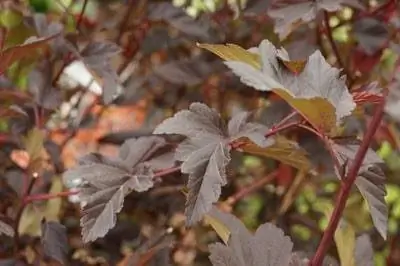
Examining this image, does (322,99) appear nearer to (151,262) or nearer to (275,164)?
(151,262)

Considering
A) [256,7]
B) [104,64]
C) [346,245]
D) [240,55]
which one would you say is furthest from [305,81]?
[256,7]

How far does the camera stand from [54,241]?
0.84 m

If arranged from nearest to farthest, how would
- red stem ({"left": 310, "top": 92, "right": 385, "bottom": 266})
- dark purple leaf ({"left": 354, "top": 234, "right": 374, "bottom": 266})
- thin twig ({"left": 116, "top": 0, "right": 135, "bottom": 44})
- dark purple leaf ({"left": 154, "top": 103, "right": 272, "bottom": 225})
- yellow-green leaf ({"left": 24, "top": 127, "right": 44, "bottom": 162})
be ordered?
red stem ({"left": 310, "top": 92, "right": 385, "bottom": 266}) → dark purple leaf ({"left": 154, "top": 103, "right": 272, "bottom": 225}) → dark purple leaf ({"left": 354, "top": 234, "right": 374, "bottom": 266}) → yellow-green leaf ({"left": 24, "top": 127, "right": 44, "bottom": 162}) → thin twig ({"left": 116, "top": 0, "right": 135, "bottom": 44})

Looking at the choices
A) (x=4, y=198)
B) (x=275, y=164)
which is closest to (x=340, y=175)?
(x=4, y=198)

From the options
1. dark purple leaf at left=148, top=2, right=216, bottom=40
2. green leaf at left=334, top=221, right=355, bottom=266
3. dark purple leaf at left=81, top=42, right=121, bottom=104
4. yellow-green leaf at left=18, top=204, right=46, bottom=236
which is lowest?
yellow-green leaf at left=18, top=204, right=46, bottom=236

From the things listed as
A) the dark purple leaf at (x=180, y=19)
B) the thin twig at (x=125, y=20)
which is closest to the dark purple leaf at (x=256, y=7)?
the dark purple leaf at (x=180, y=19)

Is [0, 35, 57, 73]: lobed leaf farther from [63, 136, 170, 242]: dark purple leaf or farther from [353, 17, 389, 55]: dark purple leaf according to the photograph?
[353, 17, 389, 55]: dark purple leaf

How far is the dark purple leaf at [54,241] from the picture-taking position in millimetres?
829

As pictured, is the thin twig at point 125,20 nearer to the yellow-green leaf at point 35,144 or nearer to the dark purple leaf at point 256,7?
the dark purple leaf at point 256,7

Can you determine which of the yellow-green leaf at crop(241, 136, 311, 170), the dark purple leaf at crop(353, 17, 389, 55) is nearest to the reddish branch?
the yellow-green leaf at crop(241, 136, 311, 170)

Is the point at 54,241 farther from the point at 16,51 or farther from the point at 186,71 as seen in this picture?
the point at 186,71

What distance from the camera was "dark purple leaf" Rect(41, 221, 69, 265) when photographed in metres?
0.83

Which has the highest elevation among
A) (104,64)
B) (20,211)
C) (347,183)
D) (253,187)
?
(347,183)

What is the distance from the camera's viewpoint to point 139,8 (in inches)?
45.0
